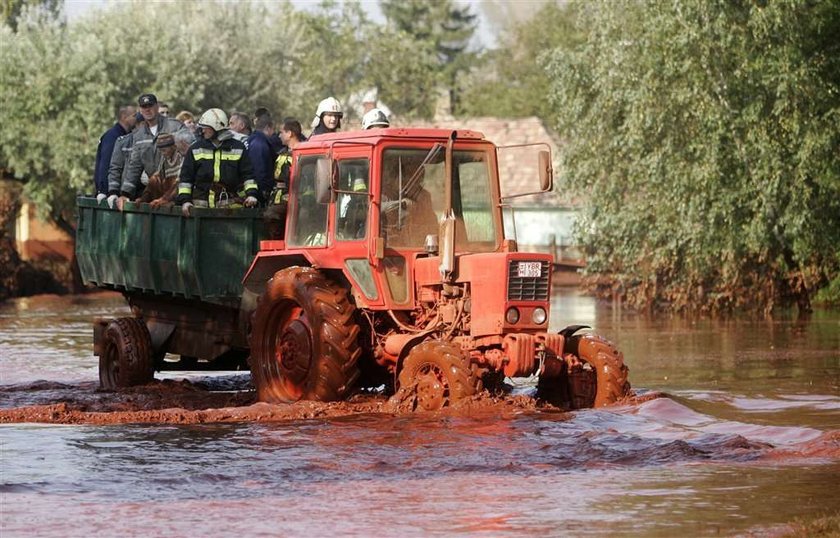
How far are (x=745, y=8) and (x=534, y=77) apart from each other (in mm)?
50677

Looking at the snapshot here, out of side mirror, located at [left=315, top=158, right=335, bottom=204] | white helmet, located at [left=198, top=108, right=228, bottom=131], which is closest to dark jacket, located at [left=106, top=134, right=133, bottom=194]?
white helmet, located at [left=198, top=108, right=228, bottom=131]

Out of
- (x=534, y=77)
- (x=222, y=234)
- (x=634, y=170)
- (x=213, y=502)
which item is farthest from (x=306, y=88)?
(x=213, y=502)

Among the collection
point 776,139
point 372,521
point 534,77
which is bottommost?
point 372,521

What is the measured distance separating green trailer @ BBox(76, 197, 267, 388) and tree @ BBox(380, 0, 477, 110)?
7622cm

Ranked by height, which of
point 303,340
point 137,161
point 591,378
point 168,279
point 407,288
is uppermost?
point 137,161

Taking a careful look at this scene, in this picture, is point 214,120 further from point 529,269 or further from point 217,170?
point 529,269

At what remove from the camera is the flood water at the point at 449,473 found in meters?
9.40

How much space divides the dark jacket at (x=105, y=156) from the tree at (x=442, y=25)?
7521 cm

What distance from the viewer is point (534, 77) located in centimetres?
7688

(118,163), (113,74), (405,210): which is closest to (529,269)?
(405,210)

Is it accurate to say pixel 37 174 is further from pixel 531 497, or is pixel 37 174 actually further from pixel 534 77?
pixel 534 77

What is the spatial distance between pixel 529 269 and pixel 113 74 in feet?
97.8

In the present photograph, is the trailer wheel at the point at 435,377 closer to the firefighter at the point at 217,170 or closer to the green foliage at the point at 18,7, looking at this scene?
the firefighter at the point at 217,170

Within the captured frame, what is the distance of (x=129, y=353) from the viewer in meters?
16.7
